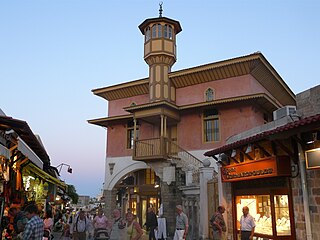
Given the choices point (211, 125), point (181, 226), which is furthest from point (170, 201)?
point (181, 226)

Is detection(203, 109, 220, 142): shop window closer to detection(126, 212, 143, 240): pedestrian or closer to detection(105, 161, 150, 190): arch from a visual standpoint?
detection(105, 161, 150, 190): arch

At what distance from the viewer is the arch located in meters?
21.9

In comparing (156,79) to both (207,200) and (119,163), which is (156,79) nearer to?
(119,163)

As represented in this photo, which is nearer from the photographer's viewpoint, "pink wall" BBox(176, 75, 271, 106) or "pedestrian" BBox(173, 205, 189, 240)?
"pedestrian" BBox(173, 205, 189, 240)

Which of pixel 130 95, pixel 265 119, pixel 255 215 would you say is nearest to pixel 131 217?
pixel 255 215

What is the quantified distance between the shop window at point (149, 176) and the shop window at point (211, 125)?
5.66 metres

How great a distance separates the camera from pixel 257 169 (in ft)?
28.1

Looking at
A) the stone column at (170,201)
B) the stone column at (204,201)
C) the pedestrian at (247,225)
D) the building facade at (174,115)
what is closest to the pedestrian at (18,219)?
the pedestrian at (247,225)

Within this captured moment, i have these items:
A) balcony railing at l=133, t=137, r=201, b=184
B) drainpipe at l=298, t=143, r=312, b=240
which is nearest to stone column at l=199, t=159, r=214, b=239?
balcony railing at l=133, t=137, r=201, b=184

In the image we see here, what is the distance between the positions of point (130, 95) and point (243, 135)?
14.3m

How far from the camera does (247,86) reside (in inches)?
752

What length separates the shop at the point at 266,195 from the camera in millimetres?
7745

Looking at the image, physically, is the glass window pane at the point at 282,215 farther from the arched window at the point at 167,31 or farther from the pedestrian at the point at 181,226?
the arched window at the point at 167,31

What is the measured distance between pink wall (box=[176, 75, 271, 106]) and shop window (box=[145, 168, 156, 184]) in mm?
5471
